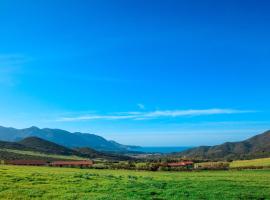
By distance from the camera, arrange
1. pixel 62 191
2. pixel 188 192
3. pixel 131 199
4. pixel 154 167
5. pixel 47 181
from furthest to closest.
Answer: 1. pixel 154 167
2. pixel 47 181
3. pixel 188 192
4. pixel 62 191
5. pixel 131 199

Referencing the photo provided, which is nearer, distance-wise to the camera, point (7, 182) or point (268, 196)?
point (268, 196)

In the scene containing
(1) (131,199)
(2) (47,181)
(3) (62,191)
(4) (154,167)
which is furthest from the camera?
(4) (154,167)

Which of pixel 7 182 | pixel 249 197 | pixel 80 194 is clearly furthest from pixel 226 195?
pixel 7 182

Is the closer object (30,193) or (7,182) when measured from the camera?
(30,193)

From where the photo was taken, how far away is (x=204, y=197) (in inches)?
1347

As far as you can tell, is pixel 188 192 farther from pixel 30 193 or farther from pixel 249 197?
pixel 30 193

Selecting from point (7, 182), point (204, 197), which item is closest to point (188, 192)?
point (204, 197)

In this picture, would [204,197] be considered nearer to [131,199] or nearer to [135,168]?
[131,199]

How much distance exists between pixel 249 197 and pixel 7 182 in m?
21.2

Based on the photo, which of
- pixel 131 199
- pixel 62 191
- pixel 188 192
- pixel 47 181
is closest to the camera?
pixel 131 199

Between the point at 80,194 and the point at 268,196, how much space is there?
51.5 ft

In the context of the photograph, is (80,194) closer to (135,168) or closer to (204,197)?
(204,197)

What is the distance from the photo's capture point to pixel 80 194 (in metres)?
32.9

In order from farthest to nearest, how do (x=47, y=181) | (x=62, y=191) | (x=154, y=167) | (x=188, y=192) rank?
1. (x=154, y=167)
2. (x=47, y=181)
3. (x=188, y=192)
4. (x=62, y=191)
